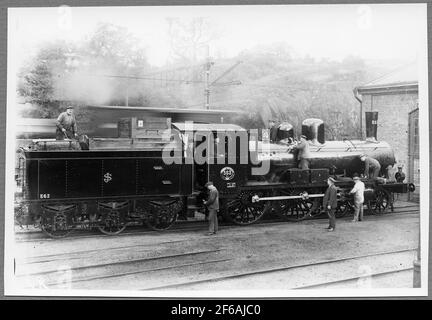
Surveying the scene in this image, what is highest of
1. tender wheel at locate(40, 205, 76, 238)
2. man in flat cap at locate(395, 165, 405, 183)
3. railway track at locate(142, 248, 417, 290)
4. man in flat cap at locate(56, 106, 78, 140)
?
man in flat cap at locate(56, 106, 78, 140)

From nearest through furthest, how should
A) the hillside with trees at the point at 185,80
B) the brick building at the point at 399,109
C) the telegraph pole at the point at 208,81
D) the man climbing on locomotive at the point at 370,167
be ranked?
the hillside with trees at the point at 185,80 < the brick building at the point at 399,109 < the telegraph pole at the point at 208,81 < the man climbing on locomotive at the point at 370,167

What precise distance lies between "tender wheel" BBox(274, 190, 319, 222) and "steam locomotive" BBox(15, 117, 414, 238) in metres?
0.02

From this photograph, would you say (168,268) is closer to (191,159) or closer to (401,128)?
(191,159)

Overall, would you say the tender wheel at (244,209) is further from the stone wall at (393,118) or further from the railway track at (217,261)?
the stone wall at (393,118)

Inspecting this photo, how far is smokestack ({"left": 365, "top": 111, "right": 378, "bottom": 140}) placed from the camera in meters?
10.6

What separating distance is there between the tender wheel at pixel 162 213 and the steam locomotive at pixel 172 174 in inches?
0.8

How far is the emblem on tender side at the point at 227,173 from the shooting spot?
10367mm

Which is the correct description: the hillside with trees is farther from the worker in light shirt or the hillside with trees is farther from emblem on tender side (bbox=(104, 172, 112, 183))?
the worker in light shirt

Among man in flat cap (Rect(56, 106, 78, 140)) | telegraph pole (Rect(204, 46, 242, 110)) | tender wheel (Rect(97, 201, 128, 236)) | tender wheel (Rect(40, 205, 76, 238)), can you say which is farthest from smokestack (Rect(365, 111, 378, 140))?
tender wheel (Rect(40, 205, 76, 238))

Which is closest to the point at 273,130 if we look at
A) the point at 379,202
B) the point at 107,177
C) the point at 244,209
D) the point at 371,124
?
the point at 244,209

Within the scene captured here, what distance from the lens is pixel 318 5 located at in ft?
29.0

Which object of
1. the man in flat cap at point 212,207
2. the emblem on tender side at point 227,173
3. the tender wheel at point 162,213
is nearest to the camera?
the man in flat cap at point 212,207

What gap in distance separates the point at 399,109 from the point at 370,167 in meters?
1.92

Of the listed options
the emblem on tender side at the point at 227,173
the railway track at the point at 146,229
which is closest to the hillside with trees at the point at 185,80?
the emblem on tender side at the point at 227,173
